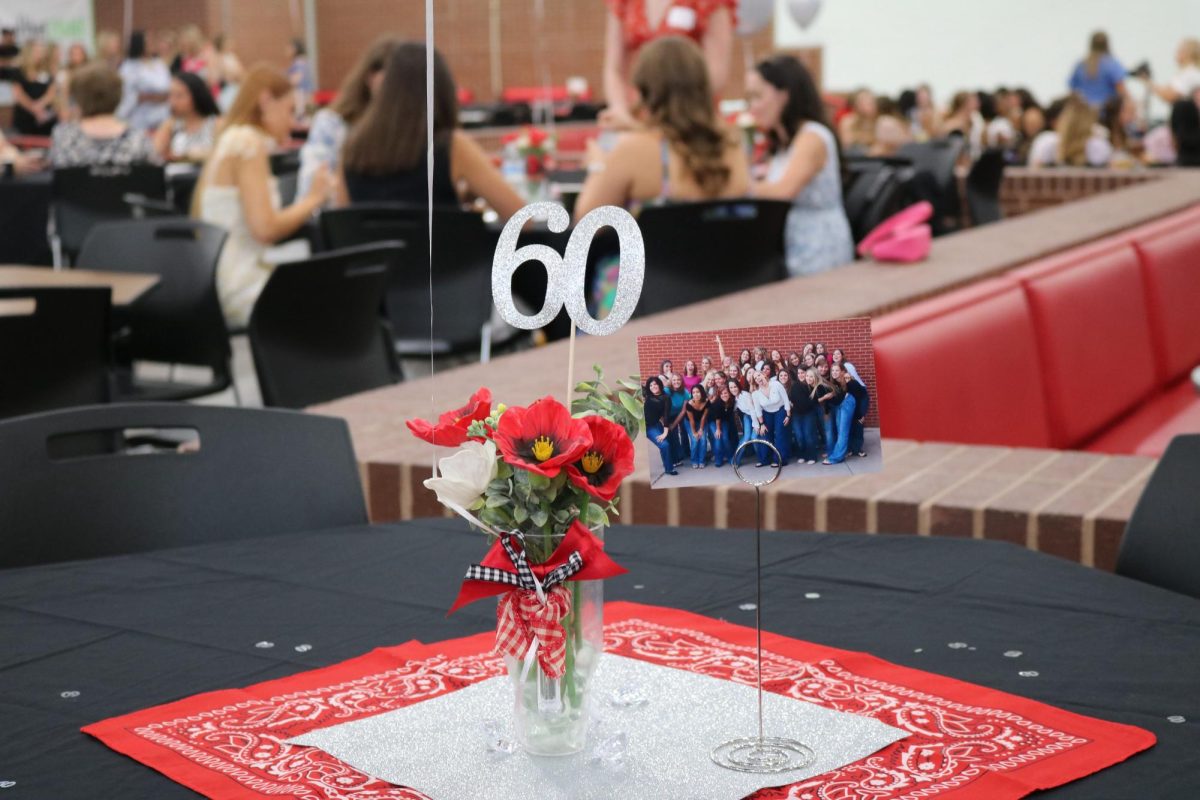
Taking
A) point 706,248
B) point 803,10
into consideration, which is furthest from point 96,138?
point 803,10

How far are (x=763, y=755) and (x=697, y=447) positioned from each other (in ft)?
0.74

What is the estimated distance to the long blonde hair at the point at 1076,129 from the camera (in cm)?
950

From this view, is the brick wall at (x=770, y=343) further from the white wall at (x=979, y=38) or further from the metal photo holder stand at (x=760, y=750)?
the white wall at (x=979, y=38)

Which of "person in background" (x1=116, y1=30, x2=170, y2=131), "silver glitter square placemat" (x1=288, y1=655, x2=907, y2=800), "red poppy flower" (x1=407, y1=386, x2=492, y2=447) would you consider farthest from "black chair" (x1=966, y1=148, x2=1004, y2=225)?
"red poppy flower" (x1=407, y1=386, x2=492, y2=447)

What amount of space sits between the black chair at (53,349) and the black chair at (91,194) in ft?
10.5

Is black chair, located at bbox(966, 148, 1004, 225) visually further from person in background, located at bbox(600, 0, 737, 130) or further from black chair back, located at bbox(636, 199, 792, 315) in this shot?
black chair back, located at bbox(636, 199, 792, 315)

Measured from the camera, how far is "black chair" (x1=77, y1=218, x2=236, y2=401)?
4.18 m

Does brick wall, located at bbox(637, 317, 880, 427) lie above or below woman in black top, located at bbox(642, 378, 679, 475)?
above

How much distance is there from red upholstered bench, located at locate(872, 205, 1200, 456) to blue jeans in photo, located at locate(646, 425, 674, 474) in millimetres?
1765

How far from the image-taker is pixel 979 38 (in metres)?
18.5

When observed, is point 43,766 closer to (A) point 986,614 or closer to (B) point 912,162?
(A) point 986,614

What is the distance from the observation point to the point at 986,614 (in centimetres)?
145

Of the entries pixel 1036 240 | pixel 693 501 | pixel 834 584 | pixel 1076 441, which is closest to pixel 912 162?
pixel 1036 240

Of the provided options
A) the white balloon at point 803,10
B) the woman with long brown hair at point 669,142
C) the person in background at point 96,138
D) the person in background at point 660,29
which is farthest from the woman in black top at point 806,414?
the white balloon at point 803,10
